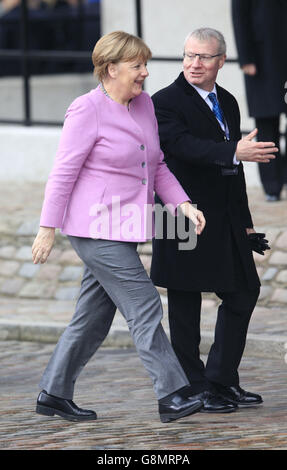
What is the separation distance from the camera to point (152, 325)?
6.33 m

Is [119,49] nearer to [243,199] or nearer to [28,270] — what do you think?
[243,199]

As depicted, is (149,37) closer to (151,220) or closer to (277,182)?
(277,182)

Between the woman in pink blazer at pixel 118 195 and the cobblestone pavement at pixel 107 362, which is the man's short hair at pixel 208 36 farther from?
the cobblestone pavement at pixel 107 362

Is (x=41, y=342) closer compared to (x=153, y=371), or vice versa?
(x=153, y=371)

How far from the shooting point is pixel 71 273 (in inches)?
409

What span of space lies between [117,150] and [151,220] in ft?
1.18

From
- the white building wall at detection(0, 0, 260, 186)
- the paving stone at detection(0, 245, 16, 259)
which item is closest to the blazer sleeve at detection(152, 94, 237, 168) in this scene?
the paving stone at detection(0, 245, 16, 259)

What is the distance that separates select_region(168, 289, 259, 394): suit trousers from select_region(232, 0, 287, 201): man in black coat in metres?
4.10

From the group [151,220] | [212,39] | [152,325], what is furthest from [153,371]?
[212,39]

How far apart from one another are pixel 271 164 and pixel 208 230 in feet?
13.9

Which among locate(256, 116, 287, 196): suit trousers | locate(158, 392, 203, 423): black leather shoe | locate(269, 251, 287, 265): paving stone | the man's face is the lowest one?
locate(269, 251, 287, 265): paving stone

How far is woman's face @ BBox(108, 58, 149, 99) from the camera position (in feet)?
20.6

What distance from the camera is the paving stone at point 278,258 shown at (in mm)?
9648

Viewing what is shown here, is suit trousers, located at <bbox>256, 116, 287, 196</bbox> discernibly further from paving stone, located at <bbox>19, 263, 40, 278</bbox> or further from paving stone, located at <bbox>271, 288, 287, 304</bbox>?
paving stone, located at <bbox>19, 263, 40, 278</bbox>
